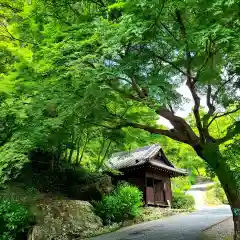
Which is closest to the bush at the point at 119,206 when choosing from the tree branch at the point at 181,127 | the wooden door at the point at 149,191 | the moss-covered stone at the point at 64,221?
the moss-covered stone at the point at 64,221

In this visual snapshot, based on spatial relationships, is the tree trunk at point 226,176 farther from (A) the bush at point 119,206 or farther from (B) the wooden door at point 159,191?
(B) the wooden door at point 159,191

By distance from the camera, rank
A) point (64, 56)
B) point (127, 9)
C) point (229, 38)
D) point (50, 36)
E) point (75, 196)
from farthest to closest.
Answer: point (75, 196) → point (50, 36) → point (64, 56) → point (127, 9) → point (229, 38)

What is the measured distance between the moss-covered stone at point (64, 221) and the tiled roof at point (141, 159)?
6633 mm

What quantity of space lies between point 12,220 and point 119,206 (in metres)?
5.88

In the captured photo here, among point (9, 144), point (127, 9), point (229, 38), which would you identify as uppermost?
point (127, 9)

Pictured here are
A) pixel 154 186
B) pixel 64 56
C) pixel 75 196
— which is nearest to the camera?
pixel 64 56

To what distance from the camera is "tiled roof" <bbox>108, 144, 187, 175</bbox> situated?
69.8 ft

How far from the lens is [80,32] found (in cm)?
768

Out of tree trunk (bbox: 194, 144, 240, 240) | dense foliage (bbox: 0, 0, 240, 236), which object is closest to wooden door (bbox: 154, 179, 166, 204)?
dense foliage (bbox: 0, 0, 240, 236)

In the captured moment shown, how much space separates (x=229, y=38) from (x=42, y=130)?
6051 mm

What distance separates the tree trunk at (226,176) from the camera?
8484mm

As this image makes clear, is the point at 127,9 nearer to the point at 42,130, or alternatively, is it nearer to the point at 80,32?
the point at 80,32

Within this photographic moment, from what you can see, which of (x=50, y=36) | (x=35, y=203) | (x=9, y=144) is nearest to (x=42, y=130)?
(x=9, y=144)

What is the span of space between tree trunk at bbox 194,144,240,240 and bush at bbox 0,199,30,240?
7.61m
